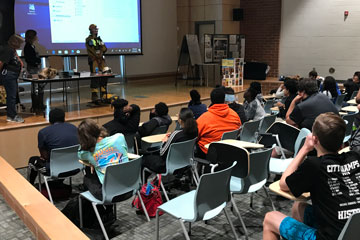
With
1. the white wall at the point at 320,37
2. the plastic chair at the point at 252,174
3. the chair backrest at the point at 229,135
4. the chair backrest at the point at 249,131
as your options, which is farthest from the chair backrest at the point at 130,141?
the white wall at the point at 320,37

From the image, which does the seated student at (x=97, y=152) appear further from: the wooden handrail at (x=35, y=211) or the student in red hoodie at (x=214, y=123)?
the student in red hoodie at (x=214, y=123)

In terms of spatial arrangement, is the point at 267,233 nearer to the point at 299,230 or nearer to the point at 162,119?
the point at 299,230

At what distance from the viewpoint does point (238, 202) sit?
3.81 metres

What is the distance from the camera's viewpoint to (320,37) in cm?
1070

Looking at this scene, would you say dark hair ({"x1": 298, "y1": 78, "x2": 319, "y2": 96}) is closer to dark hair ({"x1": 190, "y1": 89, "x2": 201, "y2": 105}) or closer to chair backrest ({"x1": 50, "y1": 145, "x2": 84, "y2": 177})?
dark hair ({"x1": 190, "y1": 89, "x2": 201, "y2": 105})

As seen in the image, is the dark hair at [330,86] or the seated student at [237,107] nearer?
the seated student at [237,107]

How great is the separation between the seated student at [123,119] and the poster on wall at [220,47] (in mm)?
6254

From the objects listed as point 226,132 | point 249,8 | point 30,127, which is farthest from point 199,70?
point 226,132

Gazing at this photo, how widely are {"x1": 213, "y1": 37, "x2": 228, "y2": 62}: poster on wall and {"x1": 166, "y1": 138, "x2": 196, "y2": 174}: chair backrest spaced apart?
23.2 ft

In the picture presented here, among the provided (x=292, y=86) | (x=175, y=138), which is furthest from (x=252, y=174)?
(x=292, y=86)

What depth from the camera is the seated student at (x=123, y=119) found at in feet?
14.4

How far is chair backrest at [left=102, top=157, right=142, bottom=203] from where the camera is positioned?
281 cm

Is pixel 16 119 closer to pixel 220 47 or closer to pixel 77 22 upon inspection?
pixel 77 22

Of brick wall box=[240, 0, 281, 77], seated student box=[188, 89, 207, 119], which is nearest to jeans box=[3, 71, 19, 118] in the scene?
seated student box=[188, 89, 207, 119]
